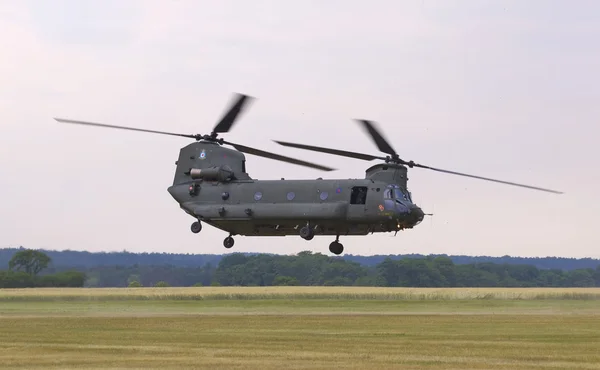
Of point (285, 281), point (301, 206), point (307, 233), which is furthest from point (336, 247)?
point (285, 281)

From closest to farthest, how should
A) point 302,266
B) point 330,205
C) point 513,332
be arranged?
point 513,332 → point 330,205 → point 302,266

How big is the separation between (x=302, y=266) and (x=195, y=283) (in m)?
14.5

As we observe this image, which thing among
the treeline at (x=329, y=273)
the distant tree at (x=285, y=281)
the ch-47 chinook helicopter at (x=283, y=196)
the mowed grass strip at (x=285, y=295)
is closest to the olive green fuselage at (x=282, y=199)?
the ch-47 chinook helicopter at (x=283, y=196)

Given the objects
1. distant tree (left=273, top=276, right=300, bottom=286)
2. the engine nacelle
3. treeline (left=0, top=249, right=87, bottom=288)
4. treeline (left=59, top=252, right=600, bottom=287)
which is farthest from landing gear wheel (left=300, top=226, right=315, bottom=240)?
distant tree (left=273, top=276, right=300, bottom=286)

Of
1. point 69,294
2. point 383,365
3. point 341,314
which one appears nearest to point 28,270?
point 69,294

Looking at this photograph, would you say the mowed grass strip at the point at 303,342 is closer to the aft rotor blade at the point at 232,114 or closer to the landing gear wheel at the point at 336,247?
the landing gear wheel at the point at 336,247

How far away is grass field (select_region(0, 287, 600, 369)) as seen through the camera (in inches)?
1710

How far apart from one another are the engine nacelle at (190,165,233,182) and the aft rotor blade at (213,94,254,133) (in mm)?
2311

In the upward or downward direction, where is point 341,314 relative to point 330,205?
downward

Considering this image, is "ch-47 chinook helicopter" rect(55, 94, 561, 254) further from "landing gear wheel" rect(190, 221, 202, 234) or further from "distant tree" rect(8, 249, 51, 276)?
"distant tree" rect(8, 249, 51, 276)

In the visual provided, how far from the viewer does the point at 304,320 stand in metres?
66.1

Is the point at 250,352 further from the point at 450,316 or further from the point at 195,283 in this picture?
the point at 195,283

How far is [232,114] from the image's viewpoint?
216ft

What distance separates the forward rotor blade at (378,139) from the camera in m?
63.2
